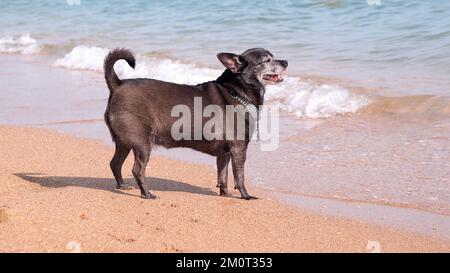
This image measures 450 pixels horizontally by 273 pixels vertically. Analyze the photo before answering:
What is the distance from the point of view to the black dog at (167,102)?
20.3ft

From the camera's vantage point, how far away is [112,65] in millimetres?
6316

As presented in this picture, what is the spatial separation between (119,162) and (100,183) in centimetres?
48

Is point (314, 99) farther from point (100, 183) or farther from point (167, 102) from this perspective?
point (167, 102)

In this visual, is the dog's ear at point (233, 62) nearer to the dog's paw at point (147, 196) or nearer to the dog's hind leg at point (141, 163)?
the dog's hind leg at point (141, 163)

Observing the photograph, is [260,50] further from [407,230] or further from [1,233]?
[1,233]

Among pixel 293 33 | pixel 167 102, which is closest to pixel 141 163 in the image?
pixel 167 102

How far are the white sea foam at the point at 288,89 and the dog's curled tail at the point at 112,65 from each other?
4687 mm

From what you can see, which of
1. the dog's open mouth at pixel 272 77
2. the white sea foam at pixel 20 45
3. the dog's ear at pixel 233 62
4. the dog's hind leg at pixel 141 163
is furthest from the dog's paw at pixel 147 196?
the white sea foam at pixel 20 45

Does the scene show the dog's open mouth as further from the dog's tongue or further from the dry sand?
the dry sand

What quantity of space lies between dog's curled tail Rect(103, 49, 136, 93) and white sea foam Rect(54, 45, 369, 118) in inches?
185

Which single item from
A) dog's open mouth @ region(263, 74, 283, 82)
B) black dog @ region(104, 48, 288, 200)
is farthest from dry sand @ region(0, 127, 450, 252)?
dog's open mouth @ region(263, 74, 283, 82)

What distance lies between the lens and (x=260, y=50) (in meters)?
6.85

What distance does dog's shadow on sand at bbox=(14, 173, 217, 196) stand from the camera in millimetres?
6840

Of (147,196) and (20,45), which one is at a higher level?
(147,196)
